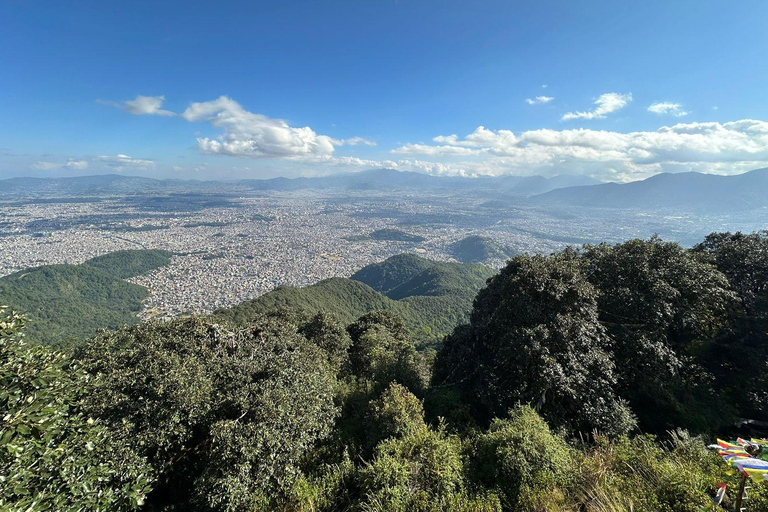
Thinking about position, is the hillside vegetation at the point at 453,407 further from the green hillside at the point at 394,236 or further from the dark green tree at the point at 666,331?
the green hillside at the point at 394,236

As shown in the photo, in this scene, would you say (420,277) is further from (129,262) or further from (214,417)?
(129,262)

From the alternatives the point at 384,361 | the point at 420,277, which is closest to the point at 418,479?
the point at 384,361

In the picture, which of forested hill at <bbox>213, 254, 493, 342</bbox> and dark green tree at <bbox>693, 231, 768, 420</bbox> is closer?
dark green tree at <bbox>693, 231, 768, 420</bbox>

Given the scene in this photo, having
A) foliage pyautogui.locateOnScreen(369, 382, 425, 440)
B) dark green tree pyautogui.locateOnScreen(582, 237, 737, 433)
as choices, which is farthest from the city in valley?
dark green tree pyautogui.locateOnScreen(582, 237, 737, 433)

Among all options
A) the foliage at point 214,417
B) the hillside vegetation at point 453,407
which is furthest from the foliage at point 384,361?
the foliage at point 214,417

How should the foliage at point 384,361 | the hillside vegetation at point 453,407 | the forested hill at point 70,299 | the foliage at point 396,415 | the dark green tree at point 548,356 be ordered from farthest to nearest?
the forested hill at point 70,299, the foliage at point 384,361, the dark green tree at point 548,356, the foliage at point 396,415, the hillside vegetation at point 453,407

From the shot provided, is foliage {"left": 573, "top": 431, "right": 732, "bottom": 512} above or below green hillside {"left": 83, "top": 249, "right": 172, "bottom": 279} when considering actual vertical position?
above

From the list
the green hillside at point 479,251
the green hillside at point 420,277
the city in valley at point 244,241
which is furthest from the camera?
the green hillside at point 479,251

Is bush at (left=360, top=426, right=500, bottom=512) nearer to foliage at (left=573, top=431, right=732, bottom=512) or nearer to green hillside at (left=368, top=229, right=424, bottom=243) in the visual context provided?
foliage at (left=573, top=431, right=732, bottom=512)
